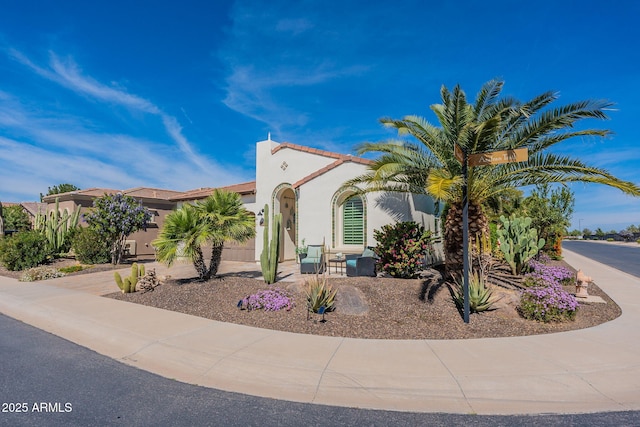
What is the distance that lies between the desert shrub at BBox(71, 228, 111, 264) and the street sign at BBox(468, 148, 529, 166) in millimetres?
17377

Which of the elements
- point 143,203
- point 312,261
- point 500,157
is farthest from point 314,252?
point 143,203

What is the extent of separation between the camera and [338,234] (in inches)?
559

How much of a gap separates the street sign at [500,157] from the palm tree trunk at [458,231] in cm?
267

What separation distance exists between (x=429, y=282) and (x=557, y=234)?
16.1 meters

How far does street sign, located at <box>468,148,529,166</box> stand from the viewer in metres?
5.89

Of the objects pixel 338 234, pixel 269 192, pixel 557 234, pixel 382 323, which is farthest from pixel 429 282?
pixel 557 234

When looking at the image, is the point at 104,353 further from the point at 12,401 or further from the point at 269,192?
the point at 269,192

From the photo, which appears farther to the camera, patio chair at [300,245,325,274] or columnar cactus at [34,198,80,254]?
columnar cactus at [34,198,80,254]

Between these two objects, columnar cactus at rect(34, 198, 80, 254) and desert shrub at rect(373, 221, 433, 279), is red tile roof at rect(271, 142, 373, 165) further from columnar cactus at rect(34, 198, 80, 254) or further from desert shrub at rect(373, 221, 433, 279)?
columnar cactus at rect(34, 198, 80, 254)

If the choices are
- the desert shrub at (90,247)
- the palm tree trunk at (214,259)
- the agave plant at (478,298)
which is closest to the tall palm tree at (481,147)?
the agave plant at (478,298)

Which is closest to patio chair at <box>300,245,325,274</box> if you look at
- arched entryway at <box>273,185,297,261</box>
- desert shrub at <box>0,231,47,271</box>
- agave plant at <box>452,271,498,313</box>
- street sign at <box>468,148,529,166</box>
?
arched entryway at <box>273,185,297,261</box>

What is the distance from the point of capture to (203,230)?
10.1 meters

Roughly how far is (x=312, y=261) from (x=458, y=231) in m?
5.36

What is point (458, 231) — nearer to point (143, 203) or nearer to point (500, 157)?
point (500, 157)
